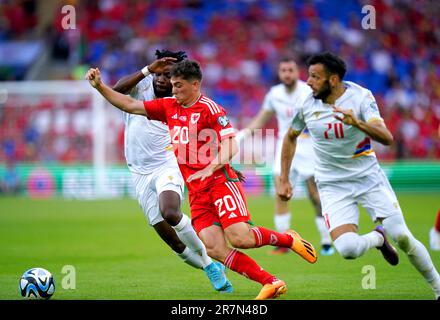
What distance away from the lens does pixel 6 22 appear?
3231 centimetres

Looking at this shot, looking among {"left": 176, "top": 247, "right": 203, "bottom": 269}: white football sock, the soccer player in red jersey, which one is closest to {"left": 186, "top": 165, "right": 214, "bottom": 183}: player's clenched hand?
the soccer player in red jersey

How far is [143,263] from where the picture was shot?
11625 millimetres

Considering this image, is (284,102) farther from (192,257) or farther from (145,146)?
(192,257)

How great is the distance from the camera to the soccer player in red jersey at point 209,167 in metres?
8.20

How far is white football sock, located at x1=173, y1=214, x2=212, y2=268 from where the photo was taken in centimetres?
906

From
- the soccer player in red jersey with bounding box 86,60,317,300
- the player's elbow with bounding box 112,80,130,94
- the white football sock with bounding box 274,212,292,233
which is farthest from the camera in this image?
the white football sock with bounding box 274,212,292,233

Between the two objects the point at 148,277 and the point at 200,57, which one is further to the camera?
the point at 200,57

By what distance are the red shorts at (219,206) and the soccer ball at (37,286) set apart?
Answer: 162cm

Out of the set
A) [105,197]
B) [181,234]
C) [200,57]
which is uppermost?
[200,57]

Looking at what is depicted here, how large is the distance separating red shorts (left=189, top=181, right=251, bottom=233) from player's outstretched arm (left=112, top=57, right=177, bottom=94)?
1.51 metres

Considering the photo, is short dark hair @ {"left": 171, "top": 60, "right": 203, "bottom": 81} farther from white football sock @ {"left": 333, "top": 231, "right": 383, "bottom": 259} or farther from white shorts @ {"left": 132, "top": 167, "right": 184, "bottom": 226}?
white football sock @ {"left": 333, "top": 231, "right": 383, "bottom": 259}
